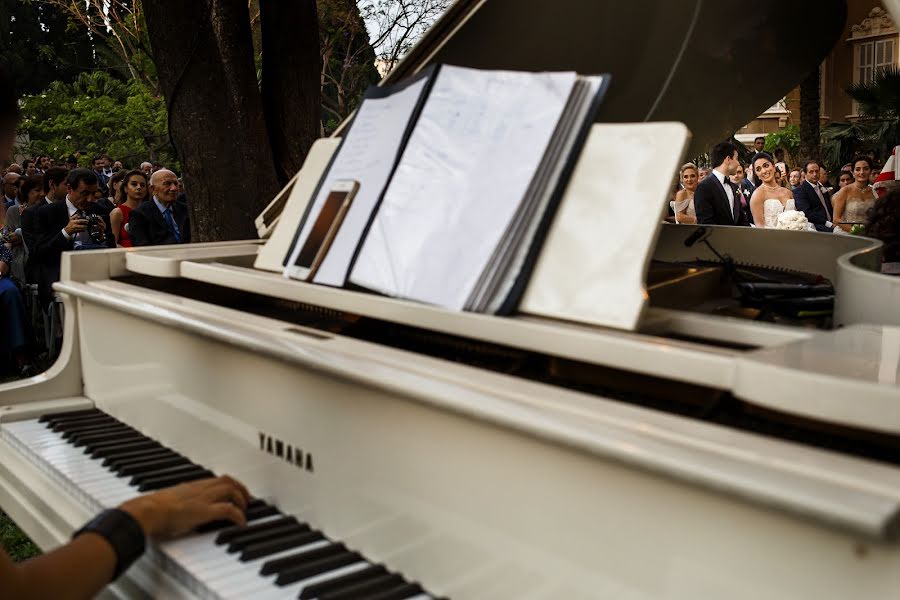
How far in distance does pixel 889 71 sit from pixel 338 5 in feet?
37.0

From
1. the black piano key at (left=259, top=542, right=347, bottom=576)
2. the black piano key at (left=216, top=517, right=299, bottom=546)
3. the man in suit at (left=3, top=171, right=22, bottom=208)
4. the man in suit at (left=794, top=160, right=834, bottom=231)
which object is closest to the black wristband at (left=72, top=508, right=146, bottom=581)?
the black piano key at (left=216, top=517, right=299, bottom=546)

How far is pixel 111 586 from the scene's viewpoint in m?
2.04

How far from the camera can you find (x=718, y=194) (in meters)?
8.06

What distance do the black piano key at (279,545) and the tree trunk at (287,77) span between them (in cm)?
463

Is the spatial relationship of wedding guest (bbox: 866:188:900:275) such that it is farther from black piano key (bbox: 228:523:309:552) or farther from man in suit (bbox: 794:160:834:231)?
man in suit (bbox: 794:160:834:231)

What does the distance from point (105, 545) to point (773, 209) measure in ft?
28.1

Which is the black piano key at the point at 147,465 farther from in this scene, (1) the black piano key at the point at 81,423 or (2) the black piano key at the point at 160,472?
(1) the black piano key at the point at 81,423

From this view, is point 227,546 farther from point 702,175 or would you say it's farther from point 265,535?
point 702,175

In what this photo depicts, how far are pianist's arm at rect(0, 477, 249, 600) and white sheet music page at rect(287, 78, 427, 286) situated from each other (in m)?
0.58

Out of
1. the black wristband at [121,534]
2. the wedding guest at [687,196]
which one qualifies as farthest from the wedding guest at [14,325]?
the black wristband at [121,534]

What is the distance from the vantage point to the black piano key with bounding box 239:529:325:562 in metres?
1.85

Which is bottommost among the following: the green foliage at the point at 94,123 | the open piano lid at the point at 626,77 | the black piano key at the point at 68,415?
the black piano key at the point at 68,415

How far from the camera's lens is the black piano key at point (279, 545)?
1854 mm

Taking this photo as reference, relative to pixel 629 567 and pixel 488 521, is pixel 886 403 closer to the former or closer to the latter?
pixel 629 567
